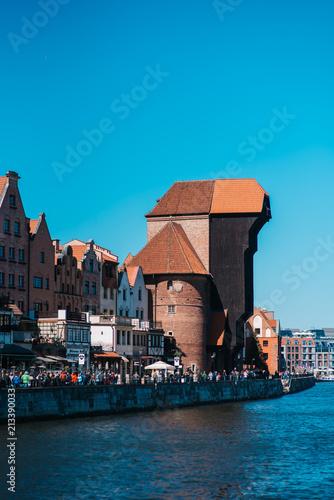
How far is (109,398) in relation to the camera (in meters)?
62.4

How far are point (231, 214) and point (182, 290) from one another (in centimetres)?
1268

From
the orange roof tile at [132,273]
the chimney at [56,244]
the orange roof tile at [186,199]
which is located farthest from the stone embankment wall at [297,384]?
the chimney at [56,244]

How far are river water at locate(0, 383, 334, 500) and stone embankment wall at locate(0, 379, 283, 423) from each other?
1.10 metres

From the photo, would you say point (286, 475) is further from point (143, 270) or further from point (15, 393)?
point (143, 270)

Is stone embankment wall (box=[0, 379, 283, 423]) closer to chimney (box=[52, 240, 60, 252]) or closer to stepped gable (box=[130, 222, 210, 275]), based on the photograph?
chimney (box=[52, 240, 60, 252])

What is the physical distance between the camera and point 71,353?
8006 centimetres

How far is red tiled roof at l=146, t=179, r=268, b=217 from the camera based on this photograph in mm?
114125

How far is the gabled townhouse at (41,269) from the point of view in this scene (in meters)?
81.5

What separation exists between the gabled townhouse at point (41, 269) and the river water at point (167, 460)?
22.9 m

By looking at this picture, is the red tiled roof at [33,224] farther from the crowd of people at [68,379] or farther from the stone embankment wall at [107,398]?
the stone embankment wall at [107,398]

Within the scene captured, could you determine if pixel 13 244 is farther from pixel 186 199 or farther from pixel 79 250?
pixel 186 199

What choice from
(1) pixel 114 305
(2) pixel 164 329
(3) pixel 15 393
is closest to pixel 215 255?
(2) pixel 164 329

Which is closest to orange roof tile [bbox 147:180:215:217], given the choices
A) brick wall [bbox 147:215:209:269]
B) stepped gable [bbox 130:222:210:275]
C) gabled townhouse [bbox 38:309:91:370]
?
A: brick wall [bbox 147:215:209:269]

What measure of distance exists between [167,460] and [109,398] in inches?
847
